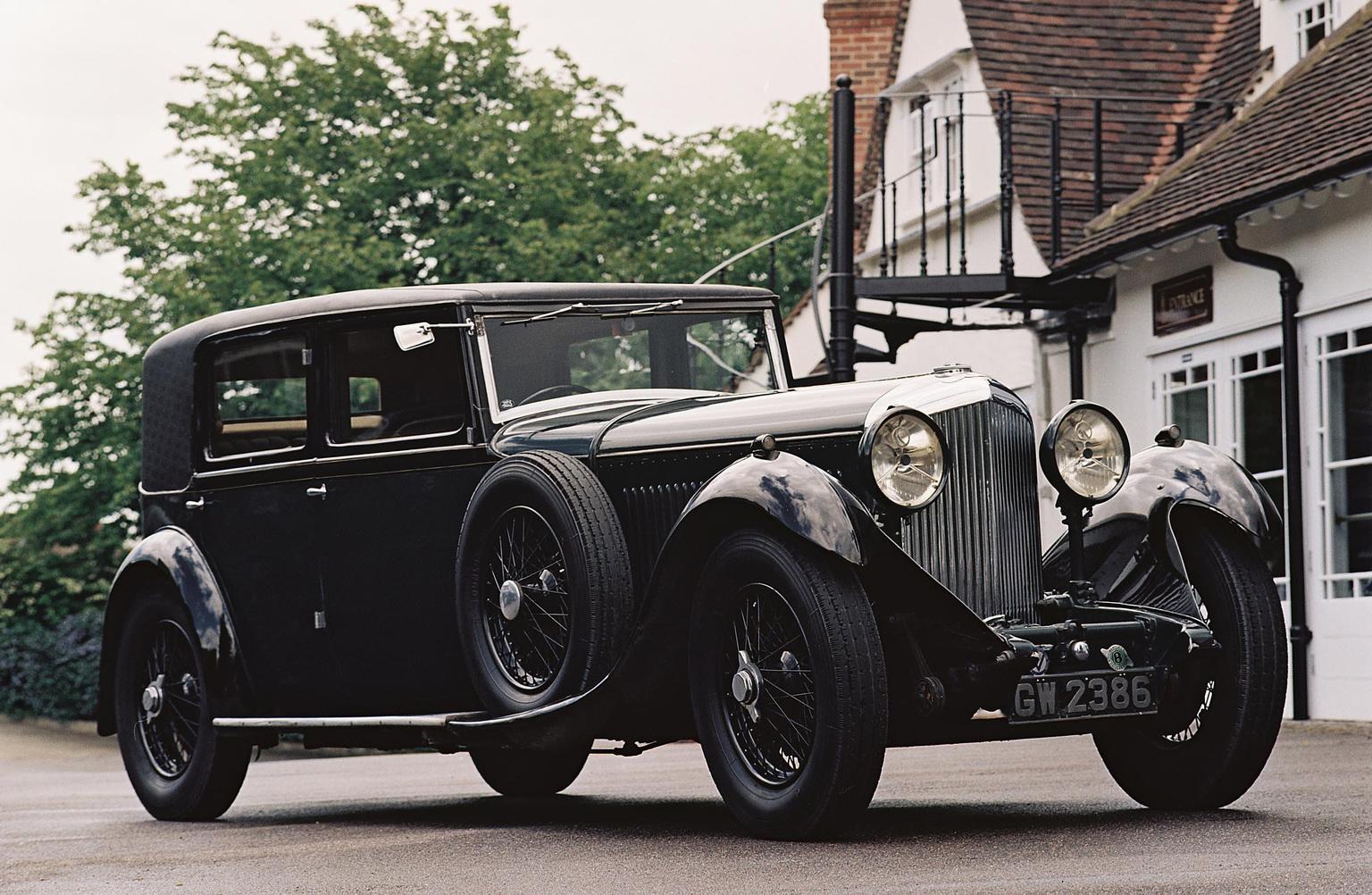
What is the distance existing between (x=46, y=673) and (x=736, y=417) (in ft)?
68.2

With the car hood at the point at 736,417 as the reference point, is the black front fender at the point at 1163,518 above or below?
below

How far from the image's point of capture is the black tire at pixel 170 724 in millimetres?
7996

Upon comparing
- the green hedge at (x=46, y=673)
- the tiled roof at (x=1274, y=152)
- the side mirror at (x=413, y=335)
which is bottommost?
the green hedge at (x=46, y=673)

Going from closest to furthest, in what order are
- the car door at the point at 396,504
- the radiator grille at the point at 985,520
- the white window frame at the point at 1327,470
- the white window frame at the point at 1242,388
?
the radiator grille at the point at 985,520 < the car door at the point at 396,504 < the white window frame at the point at 1327,470 < the white window frame at the point at 1242,388

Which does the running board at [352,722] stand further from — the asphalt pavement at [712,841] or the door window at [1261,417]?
the door window at [1261,417]

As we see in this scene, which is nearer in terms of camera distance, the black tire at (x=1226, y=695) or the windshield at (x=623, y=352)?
the black tire at (x=1226, y=695)

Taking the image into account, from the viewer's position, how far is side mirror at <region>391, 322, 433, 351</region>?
7.43 m

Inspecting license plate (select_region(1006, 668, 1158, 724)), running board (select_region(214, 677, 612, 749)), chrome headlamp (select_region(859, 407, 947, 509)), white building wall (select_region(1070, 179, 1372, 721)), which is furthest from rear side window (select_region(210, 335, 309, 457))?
white building wall (select_region(1070, 179, 1372, 721))

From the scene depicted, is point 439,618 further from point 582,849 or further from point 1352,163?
point 1352,163

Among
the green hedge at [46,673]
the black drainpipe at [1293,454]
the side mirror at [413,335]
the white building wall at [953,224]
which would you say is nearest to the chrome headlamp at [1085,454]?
the side mirror at [413,335]

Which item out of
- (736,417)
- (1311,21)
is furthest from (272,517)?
(1311,21)

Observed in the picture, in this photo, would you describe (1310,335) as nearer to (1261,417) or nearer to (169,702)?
(1261,417)

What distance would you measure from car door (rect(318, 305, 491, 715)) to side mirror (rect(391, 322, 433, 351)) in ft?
0.08

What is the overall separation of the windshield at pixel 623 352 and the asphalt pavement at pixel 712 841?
64.7 inches
